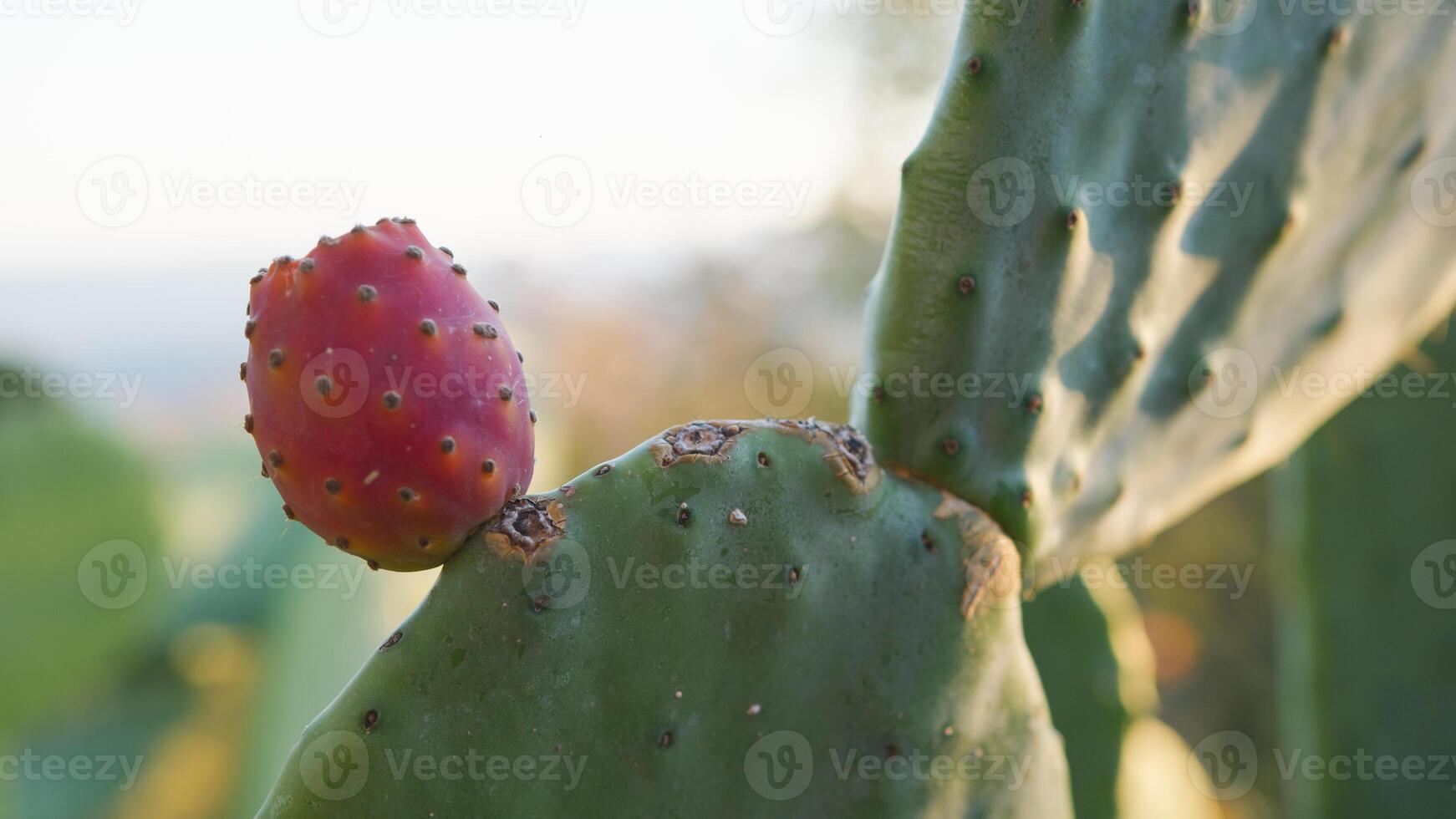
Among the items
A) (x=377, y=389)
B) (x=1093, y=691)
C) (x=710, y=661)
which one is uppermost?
(x=377, y=389)

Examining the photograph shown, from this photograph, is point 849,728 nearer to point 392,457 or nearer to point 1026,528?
point 1026,528

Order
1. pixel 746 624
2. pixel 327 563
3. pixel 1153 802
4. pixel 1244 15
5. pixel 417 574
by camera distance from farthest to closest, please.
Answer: pixel 417 574 → pixel 327 563 → pixel 1153 802 → pixel 1244 15 → pixel 746 624

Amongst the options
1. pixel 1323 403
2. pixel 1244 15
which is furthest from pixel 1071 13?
pixel 1323 403

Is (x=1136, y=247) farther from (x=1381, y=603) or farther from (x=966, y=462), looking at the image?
(x=1381, y=603)

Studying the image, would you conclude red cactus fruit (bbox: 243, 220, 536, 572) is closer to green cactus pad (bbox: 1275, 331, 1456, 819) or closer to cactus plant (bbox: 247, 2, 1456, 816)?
cactus plant (bbox: 247, 2, 1456, 816)

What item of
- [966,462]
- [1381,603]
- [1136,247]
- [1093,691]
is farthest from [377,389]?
[1381,603]

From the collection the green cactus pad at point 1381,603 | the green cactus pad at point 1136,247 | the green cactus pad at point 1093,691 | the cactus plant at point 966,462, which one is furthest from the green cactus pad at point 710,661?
the green cactus pad at point 1381,603

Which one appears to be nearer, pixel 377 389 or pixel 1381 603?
pixel 377 389
